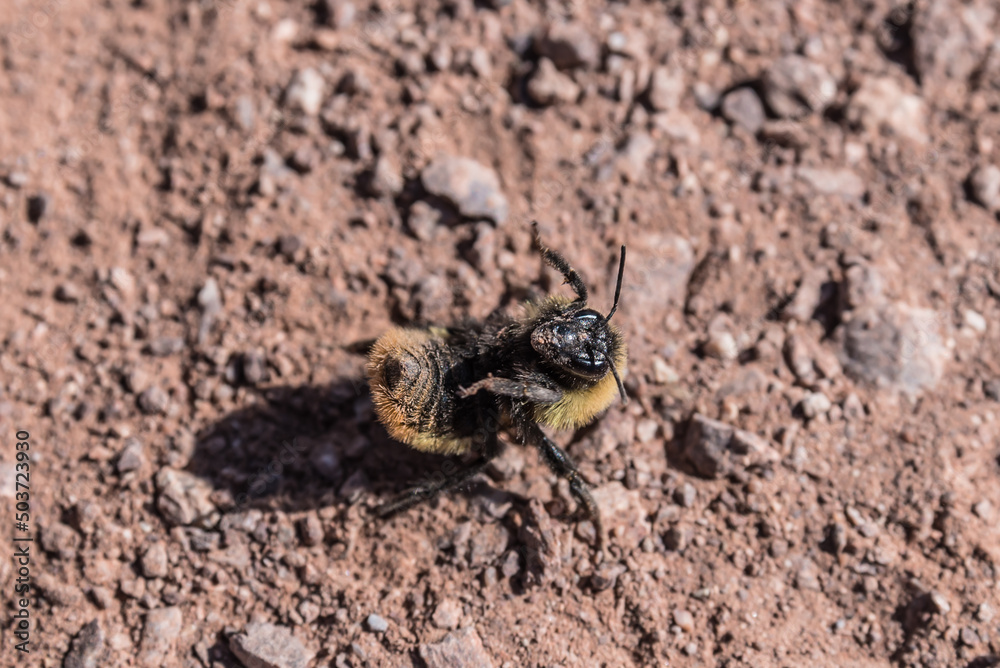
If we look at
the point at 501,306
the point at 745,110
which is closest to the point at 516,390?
the point at 501,306

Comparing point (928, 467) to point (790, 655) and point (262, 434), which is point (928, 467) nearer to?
point (790, 655)

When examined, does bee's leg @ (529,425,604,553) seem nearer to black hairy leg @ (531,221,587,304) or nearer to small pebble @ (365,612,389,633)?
black hairy leg @ (531,221,587,304)

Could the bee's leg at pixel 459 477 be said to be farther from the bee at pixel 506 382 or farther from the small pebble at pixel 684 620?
the small pebble at pixel 684 620

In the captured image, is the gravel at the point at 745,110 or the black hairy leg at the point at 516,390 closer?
the black hairy leg at the point at 516,390

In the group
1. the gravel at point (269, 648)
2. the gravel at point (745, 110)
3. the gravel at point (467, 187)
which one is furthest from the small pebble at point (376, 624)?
the gravel at point (745, 110)

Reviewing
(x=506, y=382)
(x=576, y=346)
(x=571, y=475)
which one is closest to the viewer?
(x=506, y=382)

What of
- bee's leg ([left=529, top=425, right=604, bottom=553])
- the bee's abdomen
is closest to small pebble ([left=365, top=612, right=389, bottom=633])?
the bee's abdomen

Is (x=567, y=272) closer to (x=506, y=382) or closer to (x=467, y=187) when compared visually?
(x=506, y=382)

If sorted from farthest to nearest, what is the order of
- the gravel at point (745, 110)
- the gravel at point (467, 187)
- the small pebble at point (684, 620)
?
the gravel at point (745, 110)
the gravel at point (467, 187)
the small pebble at point (684, 620)
